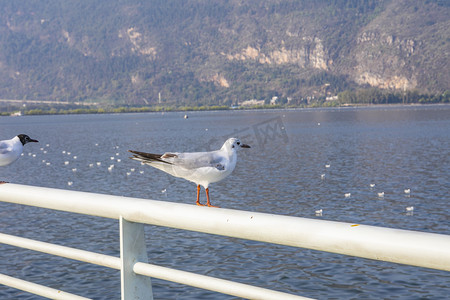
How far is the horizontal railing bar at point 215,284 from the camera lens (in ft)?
9.48

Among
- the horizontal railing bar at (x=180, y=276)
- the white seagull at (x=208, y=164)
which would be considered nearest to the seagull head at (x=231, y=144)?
the white seagull at (x=208, y=164)

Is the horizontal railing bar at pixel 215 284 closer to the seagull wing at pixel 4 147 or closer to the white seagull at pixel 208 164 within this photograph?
the white seagull at pixel 208 164

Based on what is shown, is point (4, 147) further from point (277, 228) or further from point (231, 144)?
point (277, 228)

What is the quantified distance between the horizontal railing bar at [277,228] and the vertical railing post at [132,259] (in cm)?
10

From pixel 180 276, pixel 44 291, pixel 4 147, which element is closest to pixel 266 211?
pixel 4 147

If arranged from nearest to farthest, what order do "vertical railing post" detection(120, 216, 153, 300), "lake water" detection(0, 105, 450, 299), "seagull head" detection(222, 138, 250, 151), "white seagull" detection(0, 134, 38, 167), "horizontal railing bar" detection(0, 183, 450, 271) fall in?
"horizontal railing bar" detection(0, 183, 450, 271)
"vertical railing post" detection(120, 216, 153, 300)
"seagull head" detection(222, 138, 250, 151)
"white seagull" detection(0, 134, 38, 167)
"lake water" detection(0, 105, 450, 299)

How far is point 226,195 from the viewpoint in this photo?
103 feet

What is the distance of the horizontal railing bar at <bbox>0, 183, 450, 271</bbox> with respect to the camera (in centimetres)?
250

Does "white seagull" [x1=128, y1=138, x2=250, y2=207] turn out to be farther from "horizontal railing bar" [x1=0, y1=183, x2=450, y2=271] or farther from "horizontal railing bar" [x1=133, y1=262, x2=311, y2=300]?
"horizontal railing bar" [x1=133, y1=262, x2=311, y2=300]

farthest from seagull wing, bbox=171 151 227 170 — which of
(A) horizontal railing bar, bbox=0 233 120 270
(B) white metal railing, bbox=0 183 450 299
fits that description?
(A) horizontal railing bar, bbox=0 233 120 270

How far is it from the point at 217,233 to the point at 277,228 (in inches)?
14.0

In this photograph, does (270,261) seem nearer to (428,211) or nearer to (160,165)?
(428,211)

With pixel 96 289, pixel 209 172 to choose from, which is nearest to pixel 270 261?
pixel 96 289

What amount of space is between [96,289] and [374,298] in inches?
287
